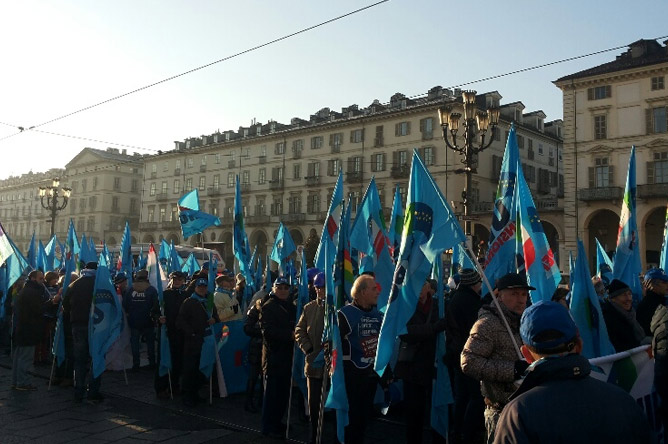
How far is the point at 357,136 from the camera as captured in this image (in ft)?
170

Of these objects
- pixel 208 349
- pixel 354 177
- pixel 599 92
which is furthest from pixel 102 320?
pixel 354 177

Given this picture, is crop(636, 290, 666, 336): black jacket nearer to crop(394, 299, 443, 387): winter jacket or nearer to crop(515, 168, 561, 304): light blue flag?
crop(515, 168, 561, 304): light blue flag

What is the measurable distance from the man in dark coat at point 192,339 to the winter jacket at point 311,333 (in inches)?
93.6

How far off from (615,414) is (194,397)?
671 centimetres

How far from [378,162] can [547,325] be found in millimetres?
48228

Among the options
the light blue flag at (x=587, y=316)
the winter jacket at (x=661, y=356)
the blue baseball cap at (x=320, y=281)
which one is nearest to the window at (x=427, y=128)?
the blue baseball cap at (x=320, y=281)

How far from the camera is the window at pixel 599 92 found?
124 ft

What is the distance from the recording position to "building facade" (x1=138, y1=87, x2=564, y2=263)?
1817 inches

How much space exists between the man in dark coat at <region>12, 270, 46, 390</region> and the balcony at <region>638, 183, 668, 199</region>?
113 feet

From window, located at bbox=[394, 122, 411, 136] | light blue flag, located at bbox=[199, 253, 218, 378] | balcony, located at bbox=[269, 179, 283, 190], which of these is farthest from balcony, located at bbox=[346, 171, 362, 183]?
light blue flag, located at bbox=[199, 253, 218, 378]

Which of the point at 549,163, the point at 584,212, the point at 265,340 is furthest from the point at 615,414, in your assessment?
the point at 549,163

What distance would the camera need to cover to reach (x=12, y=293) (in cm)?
1186

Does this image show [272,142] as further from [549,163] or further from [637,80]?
[637,80]

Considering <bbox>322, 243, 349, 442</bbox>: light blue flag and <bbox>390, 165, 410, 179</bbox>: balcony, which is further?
<bbox>390, 165, 410, 179</bbox>: balcony
